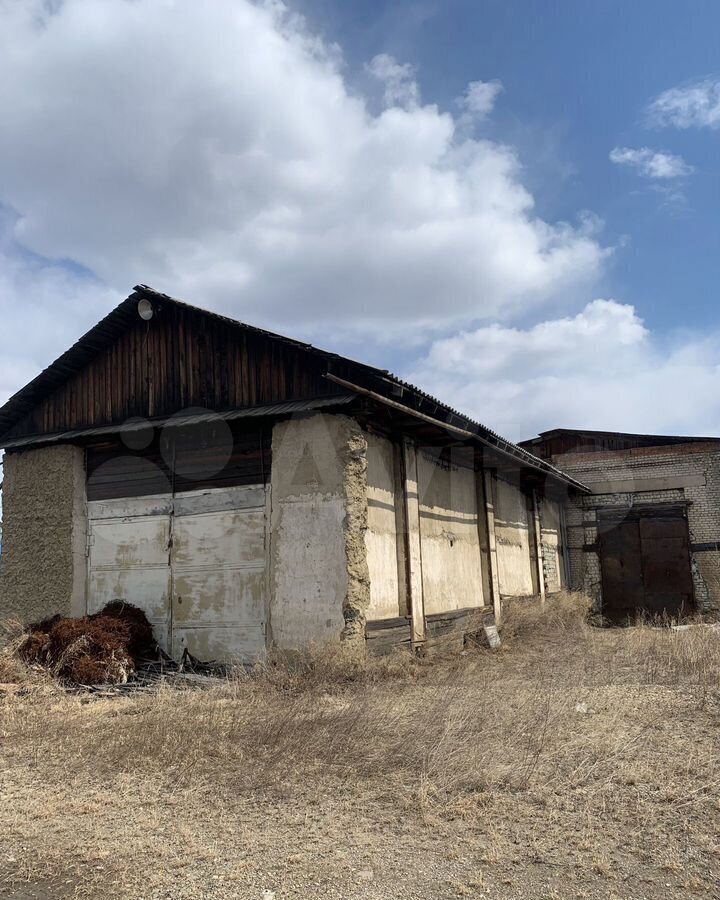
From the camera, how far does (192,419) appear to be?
1080 centimetres

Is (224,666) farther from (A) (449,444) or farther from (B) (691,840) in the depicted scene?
(B) (691,840)

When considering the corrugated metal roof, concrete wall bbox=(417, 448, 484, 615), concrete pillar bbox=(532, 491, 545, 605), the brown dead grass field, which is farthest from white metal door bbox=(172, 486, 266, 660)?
concrete pillar bbox=(532, 491, 545, 605)

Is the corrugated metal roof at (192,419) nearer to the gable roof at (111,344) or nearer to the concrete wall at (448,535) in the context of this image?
the gable roof at (111,344)

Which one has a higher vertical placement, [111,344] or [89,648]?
[111,344]

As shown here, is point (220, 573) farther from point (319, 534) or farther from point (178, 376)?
point (178, 376)

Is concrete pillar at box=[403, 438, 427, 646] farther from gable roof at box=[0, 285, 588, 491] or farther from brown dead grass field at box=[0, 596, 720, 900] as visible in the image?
brown dead grass field at box=[0, 596, 720, 900]

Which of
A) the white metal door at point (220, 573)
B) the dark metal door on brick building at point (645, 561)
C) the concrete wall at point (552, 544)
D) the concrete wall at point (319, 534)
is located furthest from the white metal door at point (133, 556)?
the dark metal door on brick building at point (645, 561)

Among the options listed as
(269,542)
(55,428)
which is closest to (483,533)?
(269,542)

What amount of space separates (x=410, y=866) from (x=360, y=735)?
2315 mm

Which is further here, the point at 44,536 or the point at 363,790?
the point at 44,536

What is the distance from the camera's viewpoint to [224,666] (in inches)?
403

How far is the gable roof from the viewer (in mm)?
9867

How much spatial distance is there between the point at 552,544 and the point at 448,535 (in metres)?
8.19

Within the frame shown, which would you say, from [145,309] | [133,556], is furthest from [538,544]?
[145,309]
